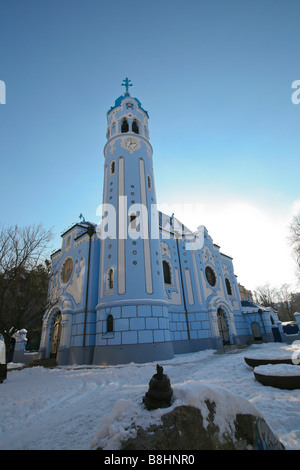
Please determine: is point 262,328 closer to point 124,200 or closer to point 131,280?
point 131,280

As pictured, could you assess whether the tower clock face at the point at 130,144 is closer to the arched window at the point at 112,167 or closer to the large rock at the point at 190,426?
the arched window at the point at 112,167

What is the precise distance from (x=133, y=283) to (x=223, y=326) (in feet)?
43.0

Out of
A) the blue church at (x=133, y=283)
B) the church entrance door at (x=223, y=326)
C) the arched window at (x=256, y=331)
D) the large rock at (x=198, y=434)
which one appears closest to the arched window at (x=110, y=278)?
the blue church at (x=133, y=283)

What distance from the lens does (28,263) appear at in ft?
40.0

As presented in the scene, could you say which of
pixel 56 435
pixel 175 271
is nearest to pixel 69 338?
pixel 175 271

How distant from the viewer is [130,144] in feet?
69.6

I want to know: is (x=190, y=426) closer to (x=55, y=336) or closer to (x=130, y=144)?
(x=55, y=336)

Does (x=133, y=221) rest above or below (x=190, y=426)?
above

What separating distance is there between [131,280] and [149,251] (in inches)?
107

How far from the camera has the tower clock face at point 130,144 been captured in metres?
21.0

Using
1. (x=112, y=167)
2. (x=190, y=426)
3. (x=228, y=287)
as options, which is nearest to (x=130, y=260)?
(x=112, y=167)

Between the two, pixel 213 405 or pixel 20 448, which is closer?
pixel 213 405
